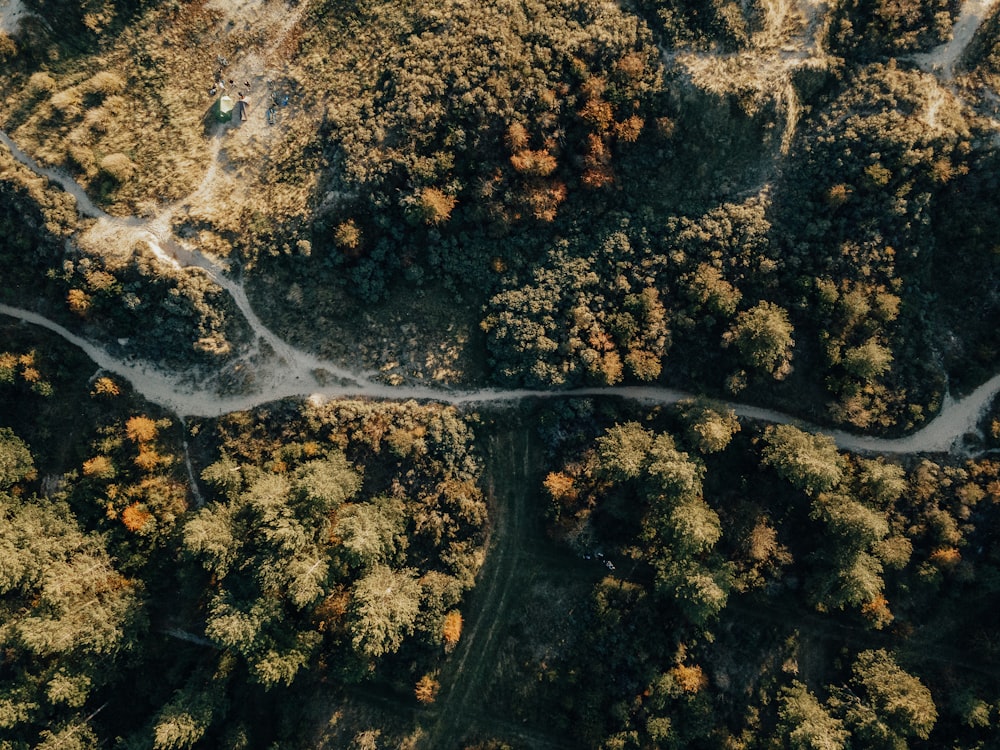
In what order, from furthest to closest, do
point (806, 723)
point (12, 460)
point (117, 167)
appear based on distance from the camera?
point (806, 723) < point (12, 460) < point (117, 167)

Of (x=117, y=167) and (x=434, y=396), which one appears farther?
(x=434, y=396)

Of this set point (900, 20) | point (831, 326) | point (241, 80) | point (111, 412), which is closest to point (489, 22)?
point (241, 80)

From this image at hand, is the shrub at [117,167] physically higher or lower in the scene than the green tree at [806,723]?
higher

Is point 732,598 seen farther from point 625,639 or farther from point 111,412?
point 111,412

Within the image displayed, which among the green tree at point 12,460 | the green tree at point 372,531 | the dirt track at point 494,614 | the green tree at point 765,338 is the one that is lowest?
the dirt track at point 494,614

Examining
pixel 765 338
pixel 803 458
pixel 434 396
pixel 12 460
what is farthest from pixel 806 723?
pixel 12 460

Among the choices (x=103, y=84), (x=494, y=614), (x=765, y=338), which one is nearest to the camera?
Result: (x=103, y=84)

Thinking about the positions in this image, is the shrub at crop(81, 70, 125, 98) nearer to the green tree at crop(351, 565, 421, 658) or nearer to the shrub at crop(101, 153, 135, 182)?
the shrub at crop(101, 153, 135, 182)

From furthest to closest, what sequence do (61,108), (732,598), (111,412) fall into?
Answer: (732,598)
(111,412)
(61,108)

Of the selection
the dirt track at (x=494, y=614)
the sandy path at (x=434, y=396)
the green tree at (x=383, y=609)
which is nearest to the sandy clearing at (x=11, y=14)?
the sandy path at (x=434, y=396)

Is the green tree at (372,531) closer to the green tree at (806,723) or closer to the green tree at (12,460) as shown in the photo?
the green tree at (12,460)

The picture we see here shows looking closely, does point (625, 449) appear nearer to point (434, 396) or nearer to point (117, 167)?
point (434, 396)
